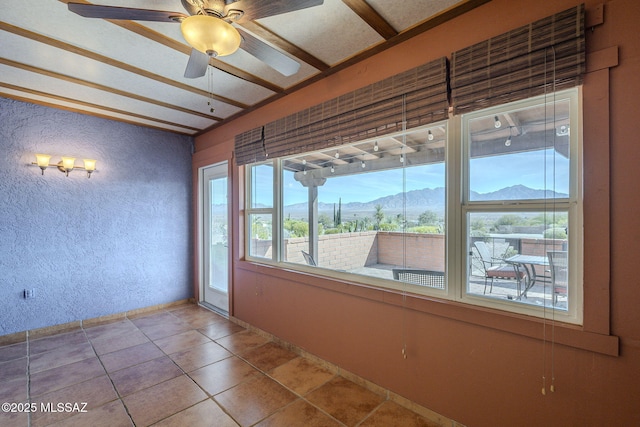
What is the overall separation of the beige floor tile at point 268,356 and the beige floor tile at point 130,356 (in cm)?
93

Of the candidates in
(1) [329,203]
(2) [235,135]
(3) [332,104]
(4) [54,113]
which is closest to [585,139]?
(3) [332,104]

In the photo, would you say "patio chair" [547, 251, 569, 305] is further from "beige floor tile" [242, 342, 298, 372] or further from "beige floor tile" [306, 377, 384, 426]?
"beige floor tile" [242, 342, 298, 372]

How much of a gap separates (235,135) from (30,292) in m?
3.01

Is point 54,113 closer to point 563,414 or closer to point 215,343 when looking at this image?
point 215,343

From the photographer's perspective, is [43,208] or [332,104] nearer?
[332,104]

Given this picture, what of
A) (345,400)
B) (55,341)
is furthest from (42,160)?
(345,400)

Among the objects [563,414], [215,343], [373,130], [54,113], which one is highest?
[54,113]

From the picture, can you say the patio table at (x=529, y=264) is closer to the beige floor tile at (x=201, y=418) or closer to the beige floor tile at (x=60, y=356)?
the beige floor tile at (x=201, y=418)

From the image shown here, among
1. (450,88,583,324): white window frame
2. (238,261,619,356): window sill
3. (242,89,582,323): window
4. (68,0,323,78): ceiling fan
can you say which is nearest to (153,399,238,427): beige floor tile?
(238,261,619,356): window sill

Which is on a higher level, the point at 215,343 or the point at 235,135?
the point at 235,135

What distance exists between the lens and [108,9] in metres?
1.38

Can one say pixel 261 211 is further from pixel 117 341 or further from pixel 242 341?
pixel 117 341

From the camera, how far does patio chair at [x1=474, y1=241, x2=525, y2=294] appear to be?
173 centimetres

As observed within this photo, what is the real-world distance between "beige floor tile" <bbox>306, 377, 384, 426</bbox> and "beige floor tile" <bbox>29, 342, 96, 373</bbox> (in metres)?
2.42
